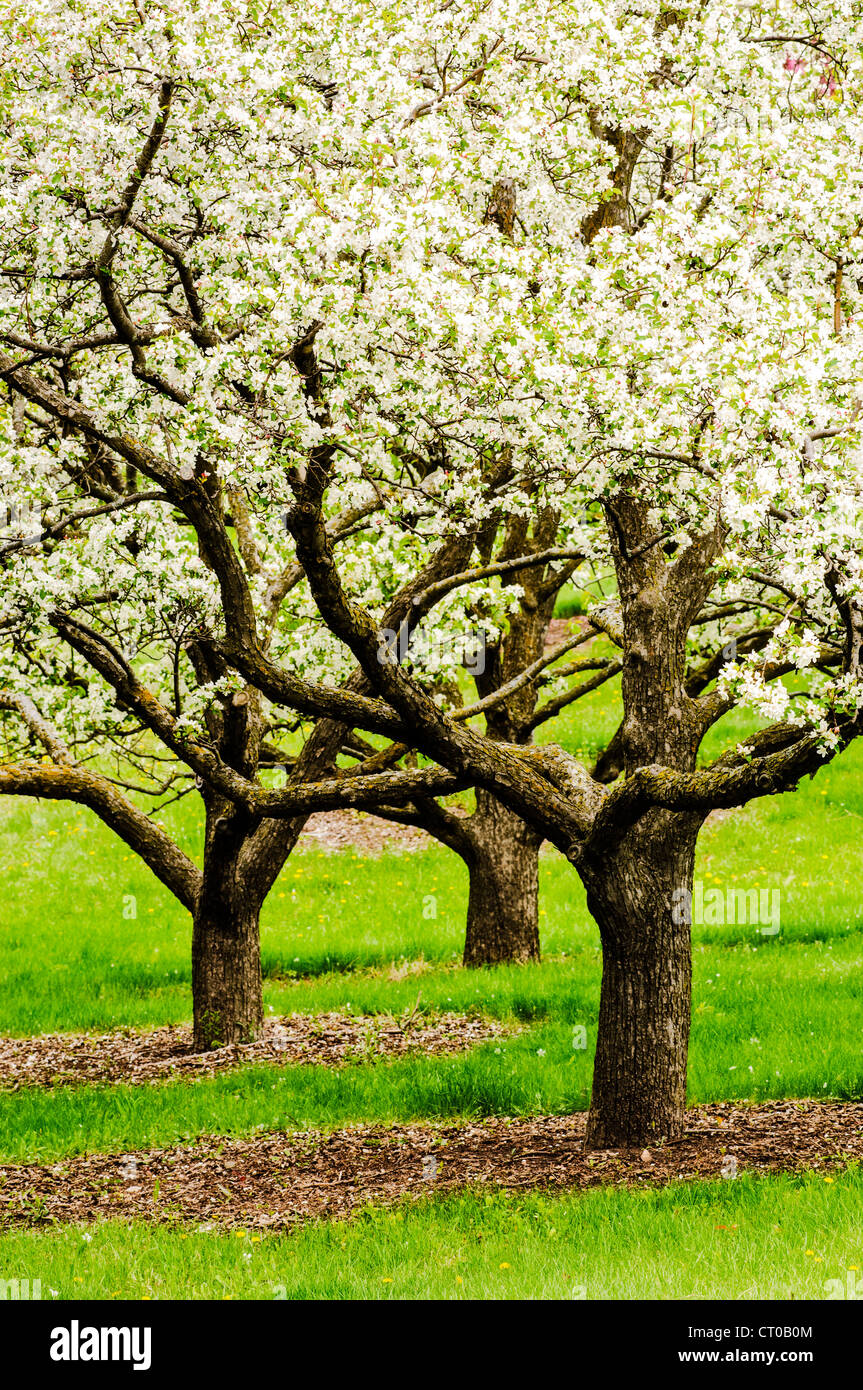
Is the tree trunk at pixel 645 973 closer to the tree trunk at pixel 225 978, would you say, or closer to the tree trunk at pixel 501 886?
the tree trunk at pixel 225 978

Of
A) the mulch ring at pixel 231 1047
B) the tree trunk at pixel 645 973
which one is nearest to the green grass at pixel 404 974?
the mulch ring at pixel 231 1047

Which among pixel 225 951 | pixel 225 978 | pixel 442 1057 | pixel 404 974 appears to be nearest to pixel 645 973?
pixel 442 1057

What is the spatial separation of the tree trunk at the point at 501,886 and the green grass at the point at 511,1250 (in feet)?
25.6

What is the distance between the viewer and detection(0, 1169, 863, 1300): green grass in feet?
24.6

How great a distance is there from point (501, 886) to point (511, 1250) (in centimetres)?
930

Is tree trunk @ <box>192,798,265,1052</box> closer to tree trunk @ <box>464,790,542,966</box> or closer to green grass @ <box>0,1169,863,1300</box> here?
tree trunk @ <box>464,790,542,966</box>

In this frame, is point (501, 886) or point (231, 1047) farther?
point (501, 886)

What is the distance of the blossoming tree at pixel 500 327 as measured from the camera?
793cm

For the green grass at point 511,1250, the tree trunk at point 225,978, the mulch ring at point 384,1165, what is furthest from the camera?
the tree trunk at point 225,978

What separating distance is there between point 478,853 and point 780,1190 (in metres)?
8.57

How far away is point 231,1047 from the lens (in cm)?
1479

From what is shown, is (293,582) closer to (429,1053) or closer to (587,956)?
(429,1053)

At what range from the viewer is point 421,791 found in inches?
404

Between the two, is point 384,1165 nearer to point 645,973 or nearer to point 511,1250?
point 511,1250
